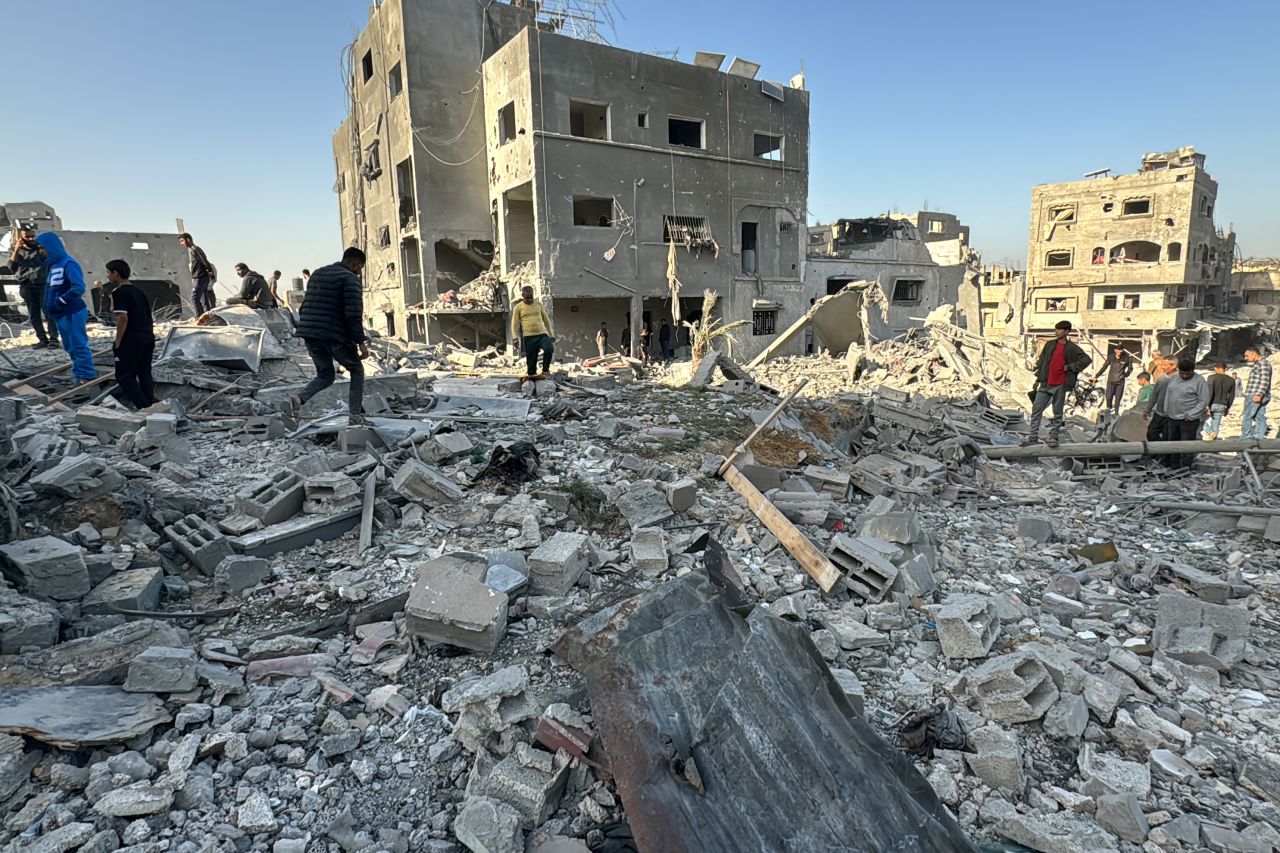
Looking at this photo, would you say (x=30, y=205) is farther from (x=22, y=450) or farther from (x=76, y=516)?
(x=76, y=516)

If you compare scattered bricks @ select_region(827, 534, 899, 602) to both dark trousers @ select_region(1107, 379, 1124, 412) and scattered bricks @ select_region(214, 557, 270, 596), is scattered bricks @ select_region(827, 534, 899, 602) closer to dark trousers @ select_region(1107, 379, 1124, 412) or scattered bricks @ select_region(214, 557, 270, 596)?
scattered bricks @ select_region(214, 557, 270, 596)

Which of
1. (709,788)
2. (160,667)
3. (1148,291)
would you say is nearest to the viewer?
(709,788)

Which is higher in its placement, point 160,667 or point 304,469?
point 304,469

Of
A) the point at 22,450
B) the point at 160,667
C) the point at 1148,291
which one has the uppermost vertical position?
the point at 1148,291

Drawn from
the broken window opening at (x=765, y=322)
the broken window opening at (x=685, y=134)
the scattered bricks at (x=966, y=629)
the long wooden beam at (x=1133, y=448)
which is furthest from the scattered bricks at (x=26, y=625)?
the broken window opening at (x=765, y=322)

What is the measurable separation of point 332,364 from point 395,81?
19.6m

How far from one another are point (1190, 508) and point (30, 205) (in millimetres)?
30613

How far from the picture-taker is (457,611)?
2969mm

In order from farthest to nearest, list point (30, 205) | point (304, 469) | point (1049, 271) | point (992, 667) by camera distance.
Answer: point (1049, 271) → point (30, 205) → point (304, 469) → point (992, 667)

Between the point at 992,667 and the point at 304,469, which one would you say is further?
the point at 304,469

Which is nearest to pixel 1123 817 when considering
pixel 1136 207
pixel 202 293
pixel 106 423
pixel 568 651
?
pixel 568 651

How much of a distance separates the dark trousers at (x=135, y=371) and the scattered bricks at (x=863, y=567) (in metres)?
6.68

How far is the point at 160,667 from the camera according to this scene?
2.49 metres

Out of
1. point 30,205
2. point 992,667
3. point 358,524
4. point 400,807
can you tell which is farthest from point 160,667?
point 30,205
